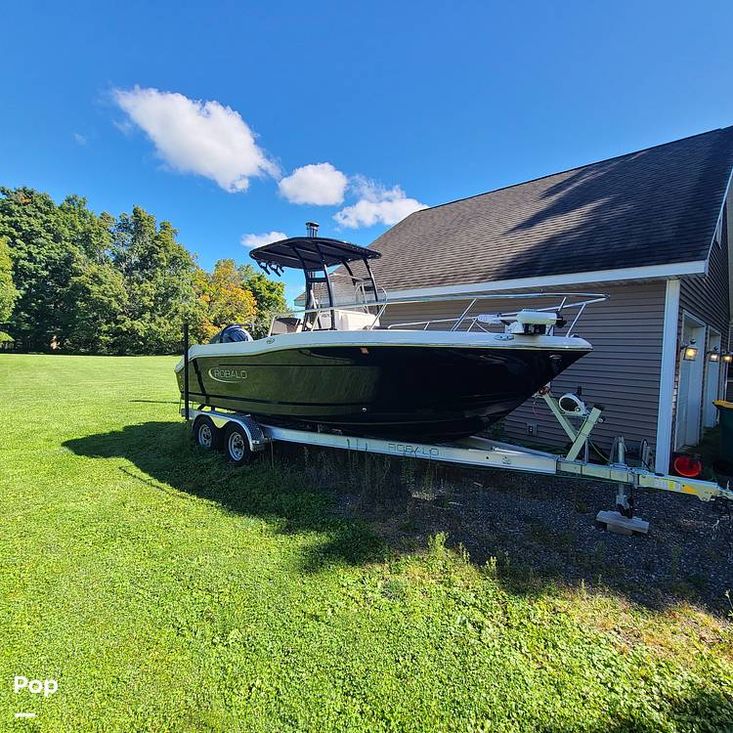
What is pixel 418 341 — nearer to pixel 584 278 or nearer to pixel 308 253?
pixel 308 253

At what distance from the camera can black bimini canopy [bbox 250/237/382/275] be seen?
4.94 m

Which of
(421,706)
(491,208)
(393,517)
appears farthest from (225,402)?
(491,208)

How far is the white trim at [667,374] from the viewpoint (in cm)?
505

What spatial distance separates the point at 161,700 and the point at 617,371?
19.8ft

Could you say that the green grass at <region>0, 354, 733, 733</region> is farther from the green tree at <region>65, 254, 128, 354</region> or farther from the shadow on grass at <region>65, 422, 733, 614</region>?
the green tree at <region>65, 254, 128, 354</region>

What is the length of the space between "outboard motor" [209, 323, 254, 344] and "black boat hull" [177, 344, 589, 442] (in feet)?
1.30

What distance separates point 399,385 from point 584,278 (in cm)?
338

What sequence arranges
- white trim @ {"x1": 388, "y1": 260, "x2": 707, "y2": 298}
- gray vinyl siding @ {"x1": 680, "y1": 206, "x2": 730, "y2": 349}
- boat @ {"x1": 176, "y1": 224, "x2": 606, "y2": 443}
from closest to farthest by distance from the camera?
boat @ {"x1": 176, "y1": 224, "x2": 606, "y2": 443} < white trim @ {"x1": 388, "y1": 260, "x2": 707, "y2": 298} < gray vinyl siding @ {"x1": 680, "y1": 206, "x2": 730, "y2": 349}

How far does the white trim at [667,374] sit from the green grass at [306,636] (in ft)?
10.7

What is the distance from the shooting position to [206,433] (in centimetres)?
566

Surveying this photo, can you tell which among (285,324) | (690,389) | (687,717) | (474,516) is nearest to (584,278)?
(690,389)

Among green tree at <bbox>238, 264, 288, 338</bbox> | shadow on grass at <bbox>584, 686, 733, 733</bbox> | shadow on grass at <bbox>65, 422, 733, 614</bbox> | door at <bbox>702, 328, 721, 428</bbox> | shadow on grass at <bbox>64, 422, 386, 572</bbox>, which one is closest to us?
shadow on grass at <bbox>584, 686, 733, 733</bbox>

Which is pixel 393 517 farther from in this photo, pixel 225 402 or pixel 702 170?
pixel 702 170

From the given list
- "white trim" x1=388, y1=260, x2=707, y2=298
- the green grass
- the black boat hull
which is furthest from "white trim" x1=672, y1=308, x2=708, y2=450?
the green grass
